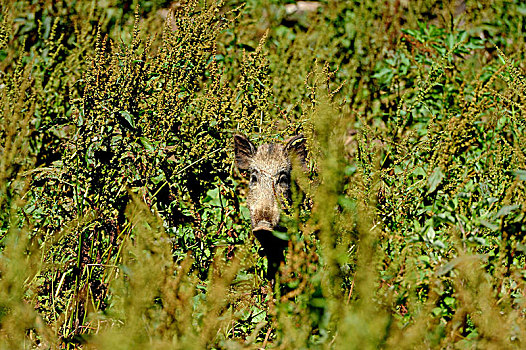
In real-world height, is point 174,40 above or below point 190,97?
above

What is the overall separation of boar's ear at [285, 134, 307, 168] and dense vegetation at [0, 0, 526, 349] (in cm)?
5

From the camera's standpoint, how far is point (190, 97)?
2953mm

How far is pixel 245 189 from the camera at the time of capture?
311 cm

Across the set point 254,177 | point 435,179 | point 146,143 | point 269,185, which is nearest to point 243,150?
point 254,177

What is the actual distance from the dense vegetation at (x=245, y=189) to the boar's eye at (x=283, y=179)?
13 centimetres

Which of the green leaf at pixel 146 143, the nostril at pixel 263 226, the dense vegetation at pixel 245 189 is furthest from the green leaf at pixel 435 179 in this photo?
the green leaf at pixel 146 143

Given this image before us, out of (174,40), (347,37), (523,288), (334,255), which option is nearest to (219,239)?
(174,40)

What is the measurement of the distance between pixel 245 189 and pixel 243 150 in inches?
18.5

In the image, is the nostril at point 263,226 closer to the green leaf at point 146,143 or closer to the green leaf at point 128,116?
the green leaf at point 146,143

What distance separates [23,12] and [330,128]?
3807 mm

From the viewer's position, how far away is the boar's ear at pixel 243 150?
2.66 metres

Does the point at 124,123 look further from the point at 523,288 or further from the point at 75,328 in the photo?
the point at 523,288

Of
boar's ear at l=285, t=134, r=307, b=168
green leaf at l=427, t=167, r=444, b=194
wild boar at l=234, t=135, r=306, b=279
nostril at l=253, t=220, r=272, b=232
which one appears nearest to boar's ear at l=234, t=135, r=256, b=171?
wild boar at l=234, t=135, r=306, b=279

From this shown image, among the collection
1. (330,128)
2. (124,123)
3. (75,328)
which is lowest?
(75,328)
